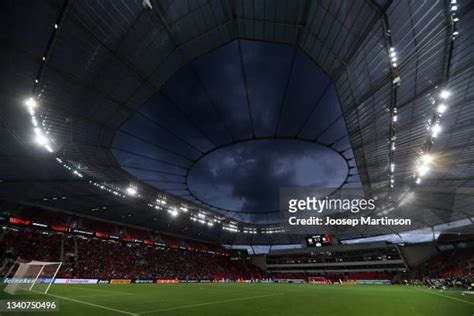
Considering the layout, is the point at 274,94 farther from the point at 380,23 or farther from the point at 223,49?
the point at 380,23

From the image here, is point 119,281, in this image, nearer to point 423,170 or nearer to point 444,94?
point 423,170

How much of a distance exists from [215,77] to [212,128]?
698 cm

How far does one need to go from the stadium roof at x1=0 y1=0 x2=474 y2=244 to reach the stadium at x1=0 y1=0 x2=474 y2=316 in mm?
100

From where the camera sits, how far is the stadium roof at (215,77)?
40.6 feet

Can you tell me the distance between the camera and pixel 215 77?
18.5 metres

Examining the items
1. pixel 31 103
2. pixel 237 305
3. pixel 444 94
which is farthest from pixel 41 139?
pixel 444 94

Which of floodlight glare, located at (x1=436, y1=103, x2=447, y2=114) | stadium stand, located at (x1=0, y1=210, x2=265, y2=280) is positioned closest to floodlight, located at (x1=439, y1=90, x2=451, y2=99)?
floodlight glare, located at (x1=436, y1=103, x2=447, y2=114)

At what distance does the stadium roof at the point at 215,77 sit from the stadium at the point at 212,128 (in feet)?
0.33

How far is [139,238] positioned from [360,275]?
2358 inches

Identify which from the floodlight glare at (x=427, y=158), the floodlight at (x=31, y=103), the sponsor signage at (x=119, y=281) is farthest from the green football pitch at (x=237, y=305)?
the sponsor signage at (x=119, y=281)

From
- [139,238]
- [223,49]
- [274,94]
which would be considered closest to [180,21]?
[223,49]

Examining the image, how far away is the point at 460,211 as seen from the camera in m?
43.1

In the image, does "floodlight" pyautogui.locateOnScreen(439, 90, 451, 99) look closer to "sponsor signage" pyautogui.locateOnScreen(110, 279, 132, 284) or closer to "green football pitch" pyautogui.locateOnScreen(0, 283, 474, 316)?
"green football pitch" pyautogui.locateOnScreen(0, 283, 474, 316)

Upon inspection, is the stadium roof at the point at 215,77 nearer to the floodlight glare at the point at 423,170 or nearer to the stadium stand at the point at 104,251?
the floodlight glare at the point at 423,170
